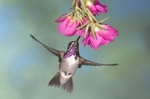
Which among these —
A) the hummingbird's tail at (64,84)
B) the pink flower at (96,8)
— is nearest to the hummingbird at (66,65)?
the hummingbird's tail at (64,84)

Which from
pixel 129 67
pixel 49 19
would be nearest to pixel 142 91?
pixel 129 67

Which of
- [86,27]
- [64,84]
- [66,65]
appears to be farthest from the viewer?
[64,84]

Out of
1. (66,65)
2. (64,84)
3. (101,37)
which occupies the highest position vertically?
(101,37)

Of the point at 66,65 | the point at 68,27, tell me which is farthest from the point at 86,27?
the point at 66,65

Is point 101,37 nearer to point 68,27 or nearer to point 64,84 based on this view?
point 68,27

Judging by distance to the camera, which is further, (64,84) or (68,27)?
(64,84)

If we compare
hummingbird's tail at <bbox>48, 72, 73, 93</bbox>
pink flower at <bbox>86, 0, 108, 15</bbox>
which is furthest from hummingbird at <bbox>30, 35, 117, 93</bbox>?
pink flower at <bbox>86, 0, 108, 15</bbox>

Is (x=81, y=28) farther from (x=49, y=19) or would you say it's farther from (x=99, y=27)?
(x=49, y=19)

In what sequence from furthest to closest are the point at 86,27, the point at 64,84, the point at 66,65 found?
the point at 64,84 < the point at 66,65 < the point at 86,27

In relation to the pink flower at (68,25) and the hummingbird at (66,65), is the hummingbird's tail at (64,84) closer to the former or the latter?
the hummingbird at (66,65)
